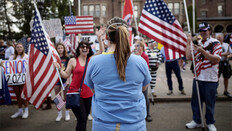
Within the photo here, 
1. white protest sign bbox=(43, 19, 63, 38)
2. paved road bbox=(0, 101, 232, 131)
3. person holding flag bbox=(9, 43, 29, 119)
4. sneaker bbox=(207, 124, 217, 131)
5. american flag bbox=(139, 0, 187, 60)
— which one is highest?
white protest sign bbox=(43, 19, 63, 38)

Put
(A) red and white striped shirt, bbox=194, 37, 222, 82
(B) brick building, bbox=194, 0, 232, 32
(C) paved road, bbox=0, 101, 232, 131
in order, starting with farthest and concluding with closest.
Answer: (B) brick building, bbox=194, 0, 232, 32 < (C) paved road, bbox=0, 101, 232, 131 < (A) red and white striped shirt, bbox=194, 37, 222, 82

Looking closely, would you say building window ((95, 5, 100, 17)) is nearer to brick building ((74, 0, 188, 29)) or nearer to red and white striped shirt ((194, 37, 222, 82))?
brick building ((74, 0, 188, 29))

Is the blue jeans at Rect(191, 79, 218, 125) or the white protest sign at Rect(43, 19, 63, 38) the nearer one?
the blue jeans at Rect(191, 79, 218, 125)

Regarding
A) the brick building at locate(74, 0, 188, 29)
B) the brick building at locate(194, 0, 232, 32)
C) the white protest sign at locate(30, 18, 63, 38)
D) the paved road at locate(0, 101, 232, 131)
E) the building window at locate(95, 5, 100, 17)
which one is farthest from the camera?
the brick building at locate(194, 0, 232, 32)

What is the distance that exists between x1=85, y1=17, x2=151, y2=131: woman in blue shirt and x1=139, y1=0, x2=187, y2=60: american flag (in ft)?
8.04

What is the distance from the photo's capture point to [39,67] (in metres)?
3.78

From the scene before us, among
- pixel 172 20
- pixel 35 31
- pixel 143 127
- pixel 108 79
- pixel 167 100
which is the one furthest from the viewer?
pixel 167 100

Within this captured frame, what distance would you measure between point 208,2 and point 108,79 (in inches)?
1589

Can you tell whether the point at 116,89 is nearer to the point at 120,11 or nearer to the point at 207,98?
the point at 207,98

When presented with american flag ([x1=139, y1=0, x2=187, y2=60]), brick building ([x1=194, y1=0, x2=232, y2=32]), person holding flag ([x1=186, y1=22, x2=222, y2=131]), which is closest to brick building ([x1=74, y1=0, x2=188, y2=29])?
brick building ([x1=194, y1=0, x2=232, y2=32])

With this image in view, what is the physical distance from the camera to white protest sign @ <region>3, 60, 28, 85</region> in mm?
5117

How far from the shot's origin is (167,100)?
6277mm

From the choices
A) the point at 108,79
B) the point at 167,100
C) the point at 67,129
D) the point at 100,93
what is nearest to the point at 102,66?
the point at 108,79

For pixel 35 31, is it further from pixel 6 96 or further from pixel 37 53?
pixel 6 96
